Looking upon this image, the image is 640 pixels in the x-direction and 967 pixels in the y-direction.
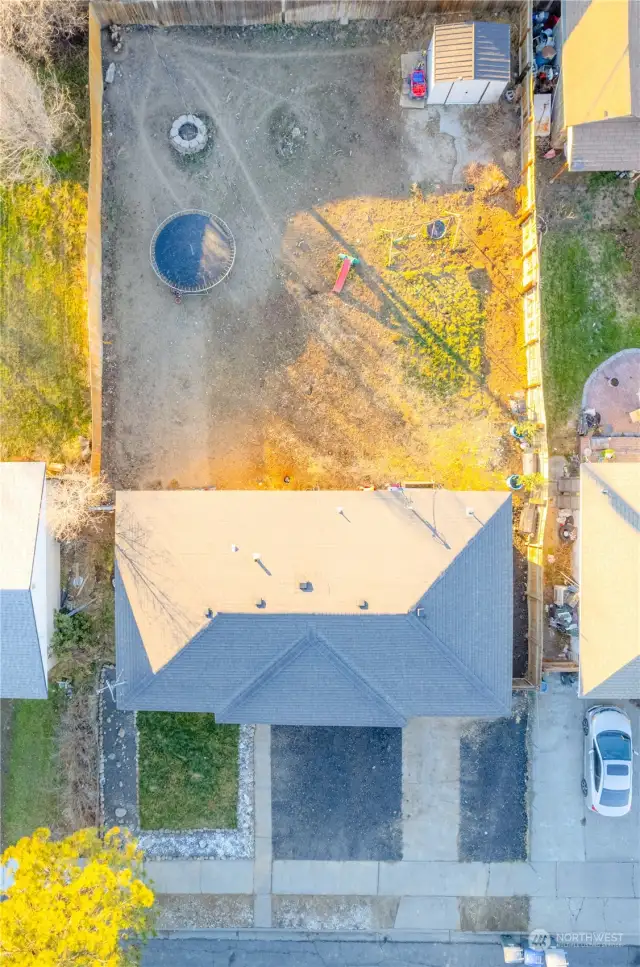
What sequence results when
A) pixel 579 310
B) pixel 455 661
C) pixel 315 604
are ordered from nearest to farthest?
1. pixel 315 604
2. pixel 455 661
3. pixel 579 310

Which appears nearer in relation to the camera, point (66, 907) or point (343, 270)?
point (66, 907)

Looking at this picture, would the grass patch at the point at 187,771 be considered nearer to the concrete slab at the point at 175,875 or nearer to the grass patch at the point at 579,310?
the concrete slab at the point at 175,875

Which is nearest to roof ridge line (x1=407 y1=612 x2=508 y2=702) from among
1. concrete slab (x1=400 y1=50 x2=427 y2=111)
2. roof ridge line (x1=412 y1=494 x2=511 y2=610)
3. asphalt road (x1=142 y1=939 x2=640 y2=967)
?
roof ridge line (x1=412 y1=494 x2=511 y2=610)

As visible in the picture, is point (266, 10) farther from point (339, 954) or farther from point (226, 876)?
point (339, 954)

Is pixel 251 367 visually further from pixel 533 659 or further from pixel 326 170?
pixel 533 659

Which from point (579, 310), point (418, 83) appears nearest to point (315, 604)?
point (579, 310)

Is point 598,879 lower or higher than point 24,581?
lower

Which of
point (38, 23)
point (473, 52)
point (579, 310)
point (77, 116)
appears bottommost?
point (579, 310)

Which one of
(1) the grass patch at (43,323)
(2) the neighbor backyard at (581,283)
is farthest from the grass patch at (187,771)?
(2) the neighbor backyard at (581,283)
